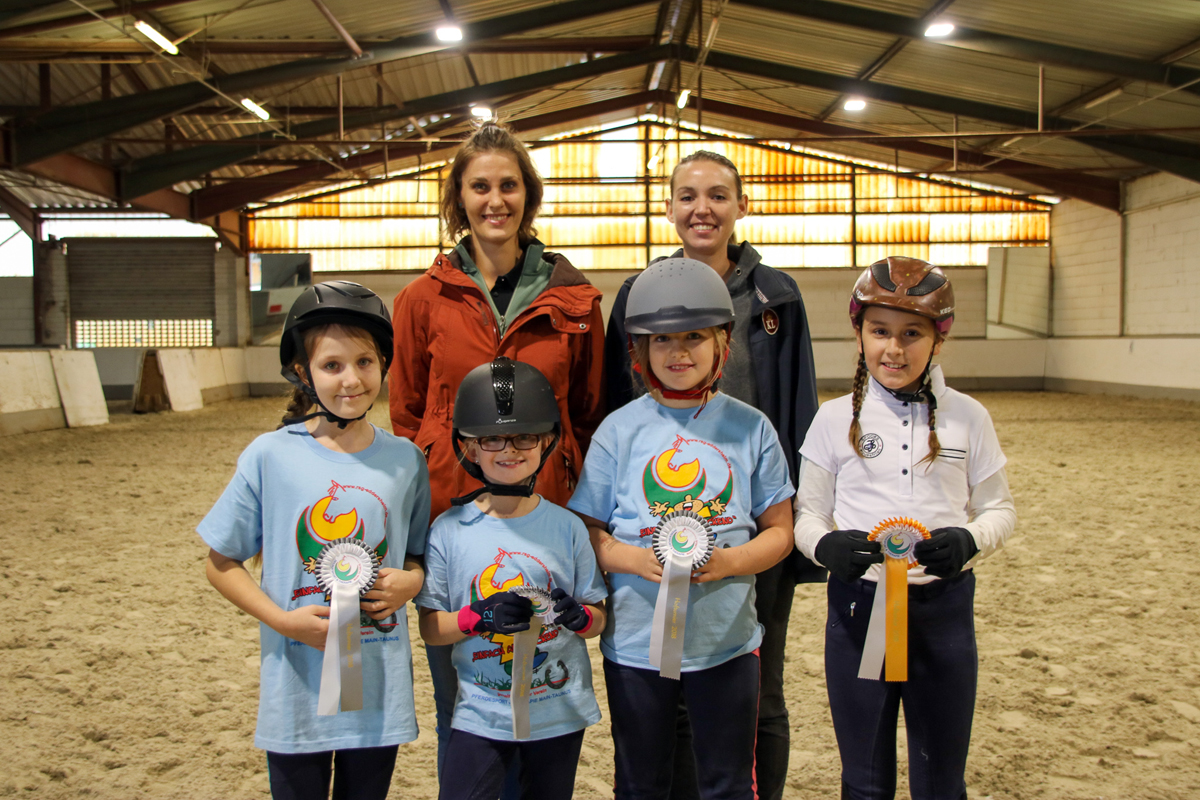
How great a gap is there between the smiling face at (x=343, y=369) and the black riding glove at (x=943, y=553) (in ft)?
3.38

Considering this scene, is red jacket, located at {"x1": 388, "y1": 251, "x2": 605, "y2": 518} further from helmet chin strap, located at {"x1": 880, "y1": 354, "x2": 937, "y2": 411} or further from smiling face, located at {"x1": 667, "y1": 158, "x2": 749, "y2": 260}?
helmet chin strap, located at {"x1": 880, "y1": 354, "x2": 937, "y2": 411}

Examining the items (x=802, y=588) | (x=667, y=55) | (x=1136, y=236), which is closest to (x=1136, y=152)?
(x=1136, y=236)

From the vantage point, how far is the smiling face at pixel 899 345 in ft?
5.48

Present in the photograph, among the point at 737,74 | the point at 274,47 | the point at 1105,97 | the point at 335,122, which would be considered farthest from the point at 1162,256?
the point at 274,47

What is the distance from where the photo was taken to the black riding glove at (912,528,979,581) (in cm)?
148

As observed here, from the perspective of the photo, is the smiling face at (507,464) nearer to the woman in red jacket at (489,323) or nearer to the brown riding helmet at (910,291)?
the woman in red jacket at (489,323)

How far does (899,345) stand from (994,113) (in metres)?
12.9

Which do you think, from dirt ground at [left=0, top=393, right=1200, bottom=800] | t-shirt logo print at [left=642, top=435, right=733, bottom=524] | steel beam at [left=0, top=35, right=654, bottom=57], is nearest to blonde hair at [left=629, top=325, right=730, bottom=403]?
t-shirt logo print at [left=642, top=435, right=733, bottom=524]

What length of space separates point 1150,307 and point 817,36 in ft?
25.0

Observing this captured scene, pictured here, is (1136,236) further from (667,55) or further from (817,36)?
(667,55)

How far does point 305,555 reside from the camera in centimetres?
151

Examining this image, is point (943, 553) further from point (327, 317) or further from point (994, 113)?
point (994, 113)

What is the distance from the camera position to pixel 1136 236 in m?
14.6

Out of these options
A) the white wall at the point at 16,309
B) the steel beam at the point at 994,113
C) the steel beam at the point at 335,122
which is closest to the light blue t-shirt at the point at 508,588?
the steel beam at the point at 335,122
